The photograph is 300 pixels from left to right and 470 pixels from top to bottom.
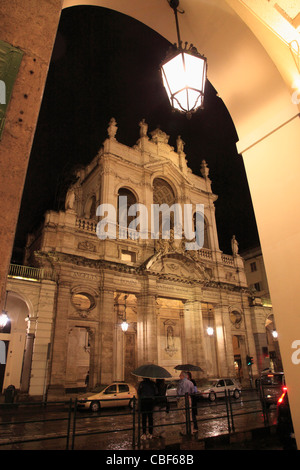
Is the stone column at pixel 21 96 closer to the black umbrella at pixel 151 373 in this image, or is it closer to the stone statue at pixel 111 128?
the black umbrella at pixel 151 373

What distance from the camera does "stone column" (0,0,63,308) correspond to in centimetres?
235

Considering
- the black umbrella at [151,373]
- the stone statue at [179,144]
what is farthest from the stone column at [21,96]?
the stone statue at [179,144]

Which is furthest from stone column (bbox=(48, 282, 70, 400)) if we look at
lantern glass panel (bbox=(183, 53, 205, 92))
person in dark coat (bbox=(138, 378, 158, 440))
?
lantern glass panel (bbox=(183, 53, 205, 92))

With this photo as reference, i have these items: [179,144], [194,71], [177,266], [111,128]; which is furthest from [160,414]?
[179,144]

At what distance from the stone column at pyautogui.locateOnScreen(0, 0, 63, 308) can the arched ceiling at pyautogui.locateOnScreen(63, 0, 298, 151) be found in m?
1.41

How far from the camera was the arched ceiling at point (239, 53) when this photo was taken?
4.08 metres

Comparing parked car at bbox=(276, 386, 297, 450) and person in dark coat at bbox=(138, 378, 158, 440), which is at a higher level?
person in dark coat at bbox=(138, 378, 158, 440)

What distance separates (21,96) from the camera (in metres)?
2.74

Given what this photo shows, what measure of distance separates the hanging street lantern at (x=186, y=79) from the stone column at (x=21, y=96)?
5.27 feet

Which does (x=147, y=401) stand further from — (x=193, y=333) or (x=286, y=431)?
(x=193, y=333)

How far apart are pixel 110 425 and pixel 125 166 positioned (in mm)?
20070

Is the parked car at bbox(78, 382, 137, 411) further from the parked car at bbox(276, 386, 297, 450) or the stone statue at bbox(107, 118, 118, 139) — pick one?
the stone statue at bbox(107, 118, 118, 139)

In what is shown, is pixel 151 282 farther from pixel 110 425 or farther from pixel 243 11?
pixel 243 11
